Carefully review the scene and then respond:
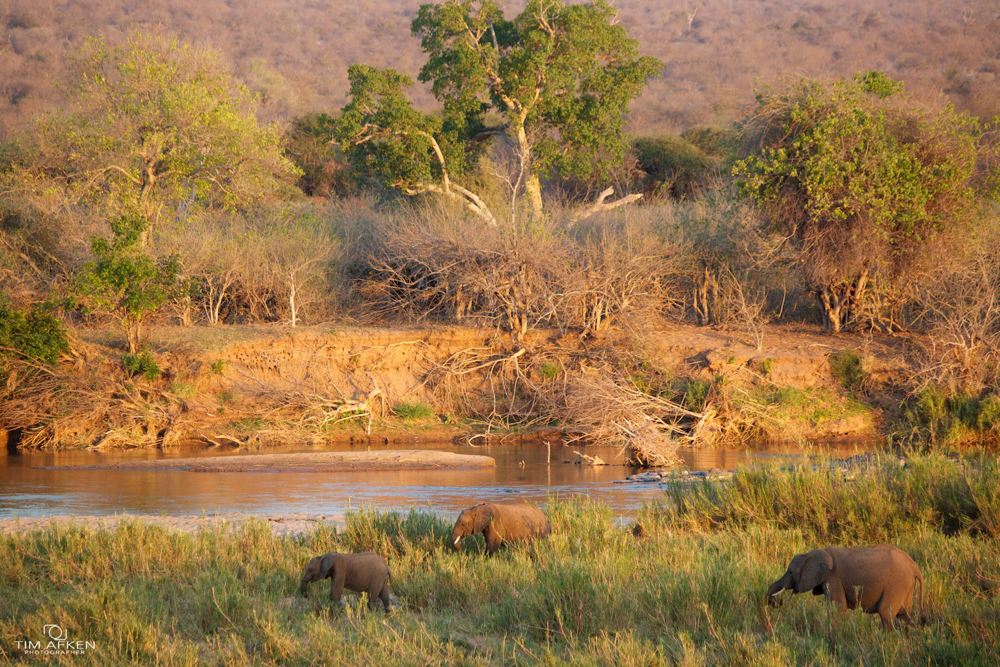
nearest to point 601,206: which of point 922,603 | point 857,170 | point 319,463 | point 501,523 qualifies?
point 857,170

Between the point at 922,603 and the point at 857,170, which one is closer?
the point at 922,603

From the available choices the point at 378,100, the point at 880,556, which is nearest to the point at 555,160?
the point at 378,100

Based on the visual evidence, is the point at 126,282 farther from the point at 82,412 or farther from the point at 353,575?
the point at 353,575

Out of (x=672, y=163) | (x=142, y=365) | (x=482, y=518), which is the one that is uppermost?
(x=672, y=163)

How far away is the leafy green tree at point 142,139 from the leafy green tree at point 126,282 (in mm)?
4819

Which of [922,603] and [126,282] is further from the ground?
[126,282]

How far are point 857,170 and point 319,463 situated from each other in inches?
588

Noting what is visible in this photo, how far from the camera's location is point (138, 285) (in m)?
22.0

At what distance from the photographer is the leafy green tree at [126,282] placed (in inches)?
857

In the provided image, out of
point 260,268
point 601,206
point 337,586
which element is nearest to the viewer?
point 337,586

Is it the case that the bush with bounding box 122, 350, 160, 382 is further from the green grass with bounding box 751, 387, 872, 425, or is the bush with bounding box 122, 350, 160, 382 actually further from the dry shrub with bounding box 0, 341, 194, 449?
the green grass with bounding box 751, 387, 872, 425

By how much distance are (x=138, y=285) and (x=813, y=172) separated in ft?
54.5

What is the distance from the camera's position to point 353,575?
25.2ft

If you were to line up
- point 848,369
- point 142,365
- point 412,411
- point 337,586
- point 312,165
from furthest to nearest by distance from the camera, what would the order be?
1. point 312,165
2. point 848,369
3. point 412,411
4. point 142,365
5. point 337,586
